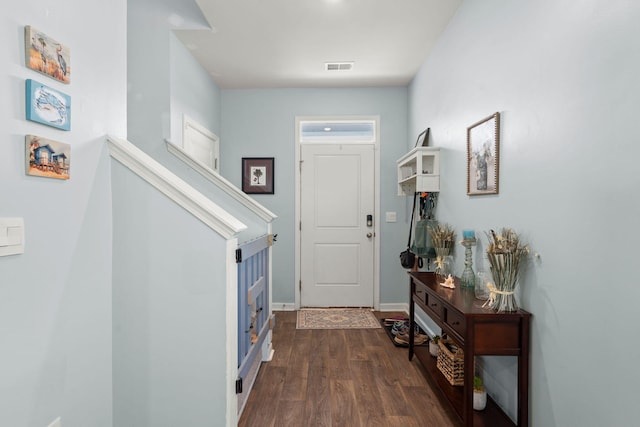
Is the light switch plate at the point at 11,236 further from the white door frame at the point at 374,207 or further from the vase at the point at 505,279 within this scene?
the white door frame at the point at 374,207

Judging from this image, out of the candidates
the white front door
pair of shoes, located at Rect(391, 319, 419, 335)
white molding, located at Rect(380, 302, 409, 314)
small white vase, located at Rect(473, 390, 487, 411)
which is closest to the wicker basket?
small white vase, located at Rect(473, 390, 487, 411)

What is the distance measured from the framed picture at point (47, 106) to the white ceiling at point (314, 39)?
168cm

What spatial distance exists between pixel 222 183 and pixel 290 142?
5.13ft

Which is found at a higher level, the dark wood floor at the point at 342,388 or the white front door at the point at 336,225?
the white front door at the point at 336,225

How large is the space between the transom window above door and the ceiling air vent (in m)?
0.75

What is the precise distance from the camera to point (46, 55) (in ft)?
3.76

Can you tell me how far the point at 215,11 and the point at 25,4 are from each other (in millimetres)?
1739

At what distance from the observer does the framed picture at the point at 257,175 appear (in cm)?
416

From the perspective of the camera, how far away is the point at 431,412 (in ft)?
6.73

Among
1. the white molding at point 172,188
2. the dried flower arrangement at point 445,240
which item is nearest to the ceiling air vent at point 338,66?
the dried flower arrangement at point 445,240

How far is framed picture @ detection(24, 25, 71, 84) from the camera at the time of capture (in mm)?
1078

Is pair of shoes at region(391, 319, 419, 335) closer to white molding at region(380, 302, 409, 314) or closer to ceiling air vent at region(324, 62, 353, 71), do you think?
white molding at region(380, 302, 409, 314)

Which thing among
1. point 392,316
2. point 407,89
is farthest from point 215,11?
point 392,316

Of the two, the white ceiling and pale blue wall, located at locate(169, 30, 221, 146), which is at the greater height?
the white ceiling
